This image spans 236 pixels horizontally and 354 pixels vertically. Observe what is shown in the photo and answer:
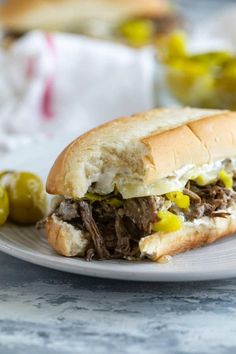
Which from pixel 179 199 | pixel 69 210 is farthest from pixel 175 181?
pixel 69 210

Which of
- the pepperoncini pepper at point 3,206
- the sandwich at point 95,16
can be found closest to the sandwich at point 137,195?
the pepperoncini pepper at point 3,206

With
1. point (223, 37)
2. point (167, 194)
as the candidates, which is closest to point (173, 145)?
point (167, 194)

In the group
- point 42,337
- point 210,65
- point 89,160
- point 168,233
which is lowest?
point 42,337

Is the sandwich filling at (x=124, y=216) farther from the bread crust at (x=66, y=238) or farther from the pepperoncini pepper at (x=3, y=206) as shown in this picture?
the pepperoncini pepper at (x=3, y=206)

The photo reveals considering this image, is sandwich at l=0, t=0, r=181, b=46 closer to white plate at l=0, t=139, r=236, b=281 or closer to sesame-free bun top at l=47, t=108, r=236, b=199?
sesame-free bun top at l=47, t=108, r=236, b=199

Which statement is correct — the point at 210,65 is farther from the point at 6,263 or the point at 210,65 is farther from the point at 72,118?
the point at 6,263
